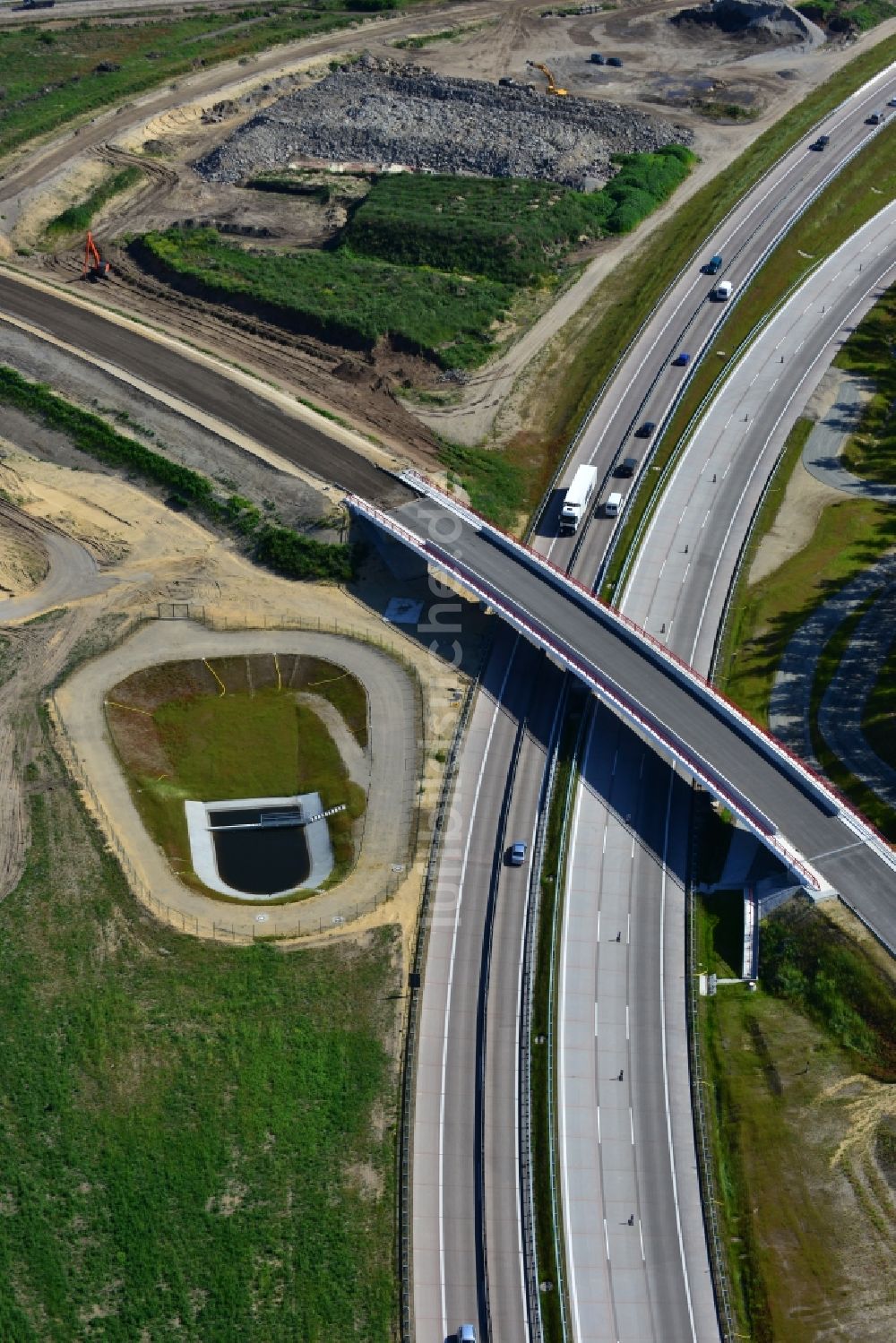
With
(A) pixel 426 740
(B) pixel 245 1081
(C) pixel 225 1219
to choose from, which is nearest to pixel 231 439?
(A) pixel 426 740

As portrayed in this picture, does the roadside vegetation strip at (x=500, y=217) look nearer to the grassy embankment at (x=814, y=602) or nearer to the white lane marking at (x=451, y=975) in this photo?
the grassy embankment at (x=814, y=602)

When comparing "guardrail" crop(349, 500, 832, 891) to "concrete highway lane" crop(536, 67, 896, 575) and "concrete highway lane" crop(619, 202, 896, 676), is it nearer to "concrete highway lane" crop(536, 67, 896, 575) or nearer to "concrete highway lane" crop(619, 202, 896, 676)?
"concrete highway lane" crop(619, 202, 896, 676)

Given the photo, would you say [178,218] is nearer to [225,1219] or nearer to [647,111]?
[647,111]

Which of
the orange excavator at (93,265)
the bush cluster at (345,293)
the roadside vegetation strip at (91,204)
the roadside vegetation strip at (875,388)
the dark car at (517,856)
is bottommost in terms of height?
the dark car at (517,856)

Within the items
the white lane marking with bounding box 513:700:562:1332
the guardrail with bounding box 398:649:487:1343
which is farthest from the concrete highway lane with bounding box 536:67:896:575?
the white lane marking with bounding box 513:700:562:1332

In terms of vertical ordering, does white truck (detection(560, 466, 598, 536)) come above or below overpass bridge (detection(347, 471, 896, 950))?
above

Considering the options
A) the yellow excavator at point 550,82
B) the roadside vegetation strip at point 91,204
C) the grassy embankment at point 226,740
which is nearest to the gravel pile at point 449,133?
the yellow excavator at point 550,82
